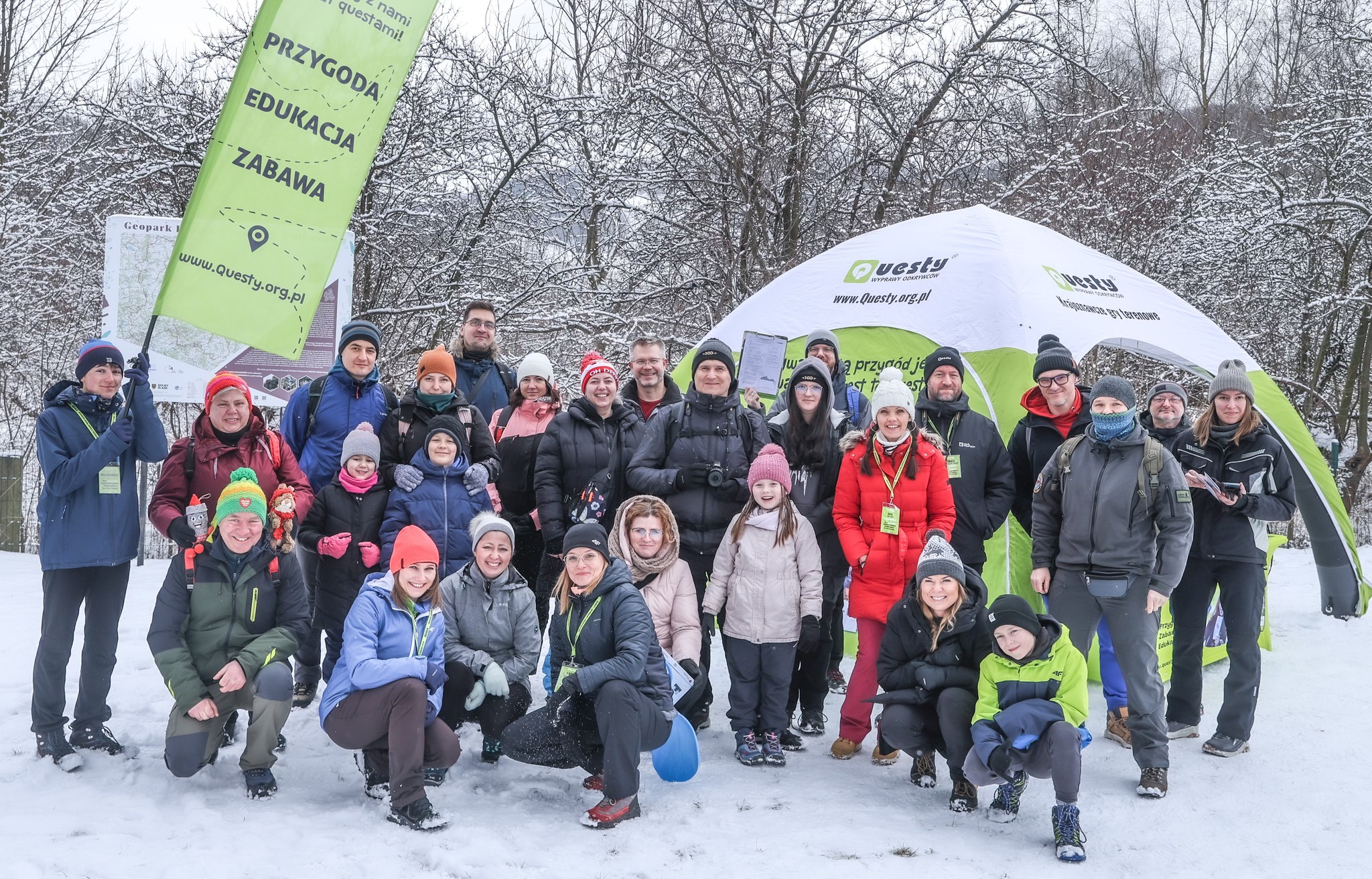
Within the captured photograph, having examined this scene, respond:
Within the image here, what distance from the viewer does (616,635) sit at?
11.8 feet

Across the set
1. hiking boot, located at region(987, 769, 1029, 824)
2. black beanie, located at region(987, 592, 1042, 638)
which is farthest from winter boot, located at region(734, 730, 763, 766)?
black beanie, located at region(987, 592, 1042, 638)

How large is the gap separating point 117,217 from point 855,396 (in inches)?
211

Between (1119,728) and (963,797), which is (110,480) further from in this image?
(1119,728)

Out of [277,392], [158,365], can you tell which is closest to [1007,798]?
[277,392]

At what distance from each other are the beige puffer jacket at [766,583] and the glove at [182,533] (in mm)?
2023

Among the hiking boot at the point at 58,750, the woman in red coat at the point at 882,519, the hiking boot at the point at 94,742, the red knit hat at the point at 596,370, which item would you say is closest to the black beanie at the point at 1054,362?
the woman in red coat at the point at 882,519

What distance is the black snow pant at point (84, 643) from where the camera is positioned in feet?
12.2

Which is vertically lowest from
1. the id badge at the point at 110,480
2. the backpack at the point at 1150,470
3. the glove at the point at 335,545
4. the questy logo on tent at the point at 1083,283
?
the glove at the point at 335,545

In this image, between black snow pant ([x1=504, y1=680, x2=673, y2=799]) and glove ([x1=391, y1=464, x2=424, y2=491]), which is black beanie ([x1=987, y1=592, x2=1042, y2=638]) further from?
glove ([x1=391, y1=464, x2=424, y2=491])

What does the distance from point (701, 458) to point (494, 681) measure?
51.8 inches

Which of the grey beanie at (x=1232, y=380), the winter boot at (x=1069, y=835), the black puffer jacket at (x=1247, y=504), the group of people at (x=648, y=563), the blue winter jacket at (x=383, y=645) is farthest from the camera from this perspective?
the grey beanie at (x=1232, y=380)

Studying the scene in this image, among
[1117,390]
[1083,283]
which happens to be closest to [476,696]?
[1117,390]

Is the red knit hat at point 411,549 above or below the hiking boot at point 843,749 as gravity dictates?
above

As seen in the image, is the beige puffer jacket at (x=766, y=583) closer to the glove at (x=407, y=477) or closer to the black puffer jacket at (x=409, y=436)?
the black puffer jacket at (x=409, y=436)
